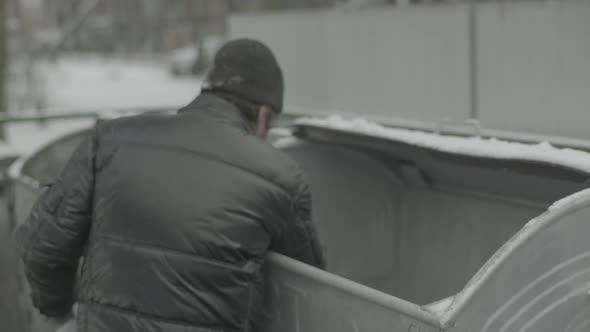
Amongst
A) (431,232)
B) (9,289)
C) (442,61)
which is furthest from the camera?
(442,61)

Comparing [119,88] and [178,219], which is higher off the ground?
[178,219]

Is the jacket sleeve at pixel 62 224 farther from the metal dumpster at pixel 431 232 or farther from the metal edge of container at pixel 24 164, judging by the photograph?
the metal edge of container at pixel 24 164

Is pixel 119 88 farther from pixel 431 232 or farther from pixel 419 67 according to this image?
pixel 431 232

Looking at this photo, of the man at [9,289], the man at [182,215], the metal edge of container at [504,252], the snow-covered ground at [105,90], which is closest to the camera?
the metal edge of container at [504,252]

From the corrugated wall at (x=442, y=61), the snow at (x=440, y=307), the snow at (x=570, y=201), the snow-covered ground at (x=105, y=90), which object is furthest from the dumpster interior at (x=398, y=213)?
the snow-covered ground at (x=105, y=90)

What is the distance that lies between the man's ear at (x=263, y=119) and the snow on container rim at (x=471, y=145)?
735 mm

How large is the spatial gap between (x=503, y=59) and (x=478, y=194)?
466 centimetres

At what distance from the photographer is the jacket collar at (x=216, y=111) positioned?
225cm

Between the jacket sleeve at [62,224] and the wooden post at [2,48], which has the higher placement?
the jacket sleeve at [62,224]

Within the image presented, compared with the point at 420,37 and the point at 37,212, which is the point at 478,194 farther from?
the point at 420,37

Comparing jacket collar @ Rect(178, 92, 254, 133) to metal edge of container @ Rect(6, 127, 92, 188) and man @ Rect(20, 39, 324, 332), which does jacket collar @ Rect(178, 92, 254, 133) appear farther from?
metal edge of container @ Rect(6, 127, 92, 188)

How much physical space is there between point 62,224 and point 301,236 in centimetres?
71

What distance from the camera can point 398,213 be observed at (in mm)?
3873

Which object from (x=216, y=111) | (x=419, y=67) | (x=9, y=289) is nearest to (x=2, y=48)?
(x=419, y=67)
